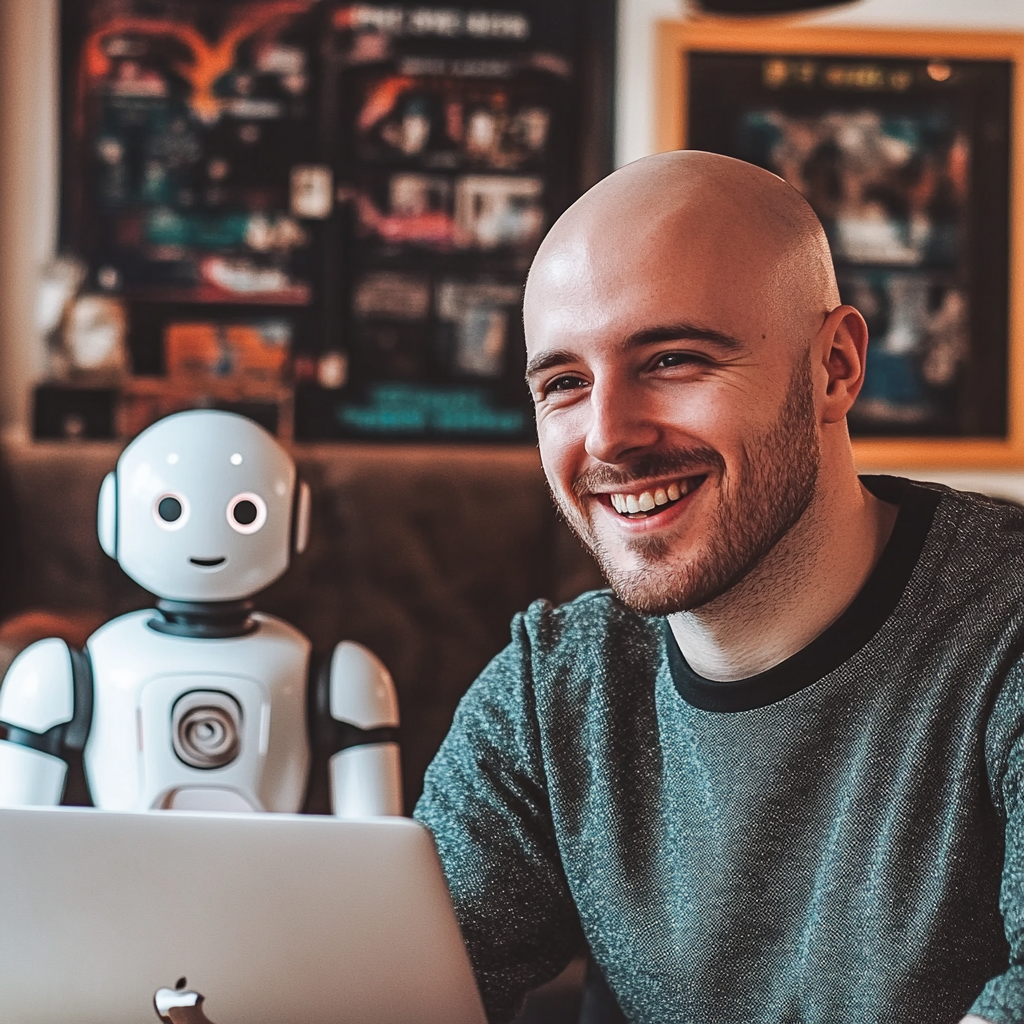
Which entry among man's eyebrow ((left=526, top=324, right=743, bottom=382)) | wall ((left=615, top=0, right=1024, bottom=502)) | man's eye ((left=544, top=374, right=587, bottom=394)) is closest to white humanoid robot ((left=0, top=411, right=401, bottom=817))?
man's eye ((left=544, top=374, right=587, bottom=394))

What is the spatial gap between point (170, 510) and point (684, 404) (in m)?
0.53

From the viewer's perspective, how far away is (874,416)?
9.46 feet

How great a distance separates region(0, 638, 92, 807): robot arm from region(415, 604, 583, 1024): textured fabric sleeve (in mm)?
350

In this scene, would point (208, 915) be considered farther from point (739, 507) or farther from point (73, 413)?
point (73, 413)

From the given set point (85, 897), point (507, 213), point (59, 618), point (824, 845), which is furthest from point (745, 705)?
point (507, 213)

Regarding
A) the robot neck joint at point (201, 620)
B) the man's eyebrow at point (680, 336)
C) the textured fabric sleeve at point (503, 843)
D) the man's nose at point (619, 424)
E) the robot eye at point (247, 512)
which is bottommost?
the textured fabric sleeve at point (503, 843)

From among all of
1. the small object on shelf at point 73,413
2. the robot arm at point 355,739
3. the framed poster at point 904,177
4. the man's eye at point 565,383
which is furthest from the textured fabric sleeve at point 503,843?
the framed poster at point 904,177

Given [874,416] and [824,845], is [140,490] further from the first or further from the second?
[874,416]

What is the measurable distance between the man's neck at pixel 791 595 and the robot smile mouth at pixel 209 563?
47 centimetres

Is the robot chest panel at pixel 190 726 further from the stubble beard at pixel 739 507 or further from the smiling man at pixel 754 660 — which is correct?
the stubble beard at pixel 739 507

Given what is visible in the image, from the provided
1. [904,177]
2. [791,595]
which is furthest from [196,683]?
[904,177]

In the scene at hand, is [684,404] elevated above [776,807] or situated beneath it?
elevated above

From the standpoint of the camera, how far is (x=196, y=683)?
1.21 meters

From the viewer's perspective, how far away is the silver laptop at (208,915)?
71 cm
